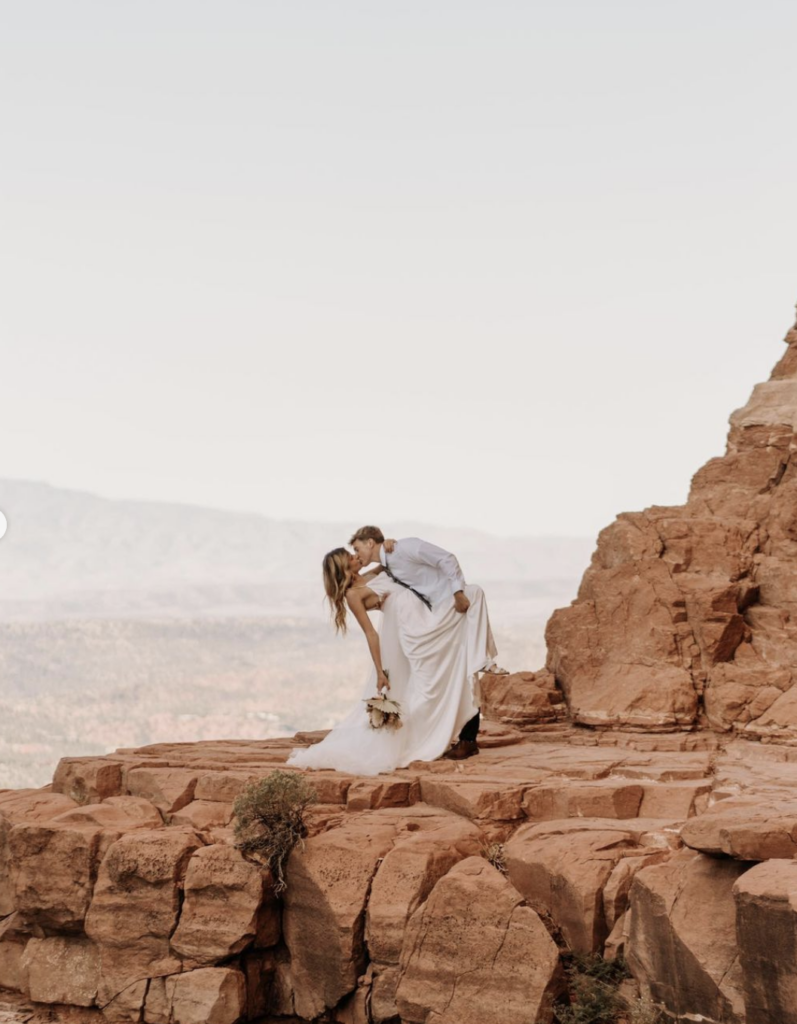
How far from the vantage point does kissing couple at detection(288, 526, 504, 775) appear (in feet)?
38.4

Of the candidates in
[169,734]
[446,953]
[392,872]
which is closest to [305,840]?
[392,872]

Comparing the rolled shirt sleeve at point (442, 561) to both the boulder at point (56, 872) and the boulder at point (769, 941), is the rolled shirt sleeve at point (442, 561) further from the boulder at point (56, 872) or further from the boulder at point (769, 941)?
the boulder at point (769, 941)

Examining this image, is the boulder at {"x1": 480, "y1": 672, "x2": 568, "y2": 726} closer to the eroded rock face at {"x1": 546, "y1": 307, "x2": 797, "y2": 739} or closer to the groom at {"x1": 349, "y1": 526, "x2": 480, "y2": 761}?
the eroded rock face at {"x1": 546, "y1": 307, "x2": 797, "y2": 739}

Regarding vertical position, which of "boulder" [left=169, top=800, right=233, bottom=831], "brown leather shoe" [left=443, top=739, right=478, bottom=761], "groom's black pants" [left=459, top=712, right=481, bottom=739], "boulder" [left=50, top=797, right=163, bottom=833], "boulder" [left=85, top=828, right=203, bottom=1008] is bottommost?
"boulder" [left=85, top=828, right=203, bottom=1008]

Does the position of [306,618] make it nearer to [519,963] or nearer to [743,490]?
[743,490]

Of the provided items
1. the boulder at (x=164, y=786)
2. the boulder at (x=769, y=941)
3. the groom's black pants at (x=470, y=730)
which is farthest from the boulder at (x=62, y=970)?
the boulder at (x=769, y=941)

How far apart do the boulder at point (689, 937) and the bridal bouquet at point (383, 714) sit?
12.2ft

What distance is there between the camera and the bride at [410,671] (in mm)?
11672

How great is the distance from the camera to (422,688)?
1180 centimetres

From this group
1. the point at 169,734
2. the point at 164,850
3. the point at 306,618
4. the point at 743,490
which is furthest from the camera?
the point at 306,618

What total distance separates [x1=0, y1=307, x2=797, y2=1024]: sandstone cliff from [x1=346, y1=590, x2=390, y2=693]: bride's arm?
A: 3.08ft

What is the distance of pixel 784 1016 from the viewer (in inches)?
277

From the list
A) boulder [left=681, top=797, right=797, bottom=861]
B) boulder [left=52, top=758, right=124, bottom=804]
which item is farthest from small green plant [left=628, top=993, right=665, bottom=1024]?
boulder [left=52, top=758, right=124, bottom=804]

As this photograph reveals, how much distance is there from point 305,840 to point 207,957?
1221 millimetres
